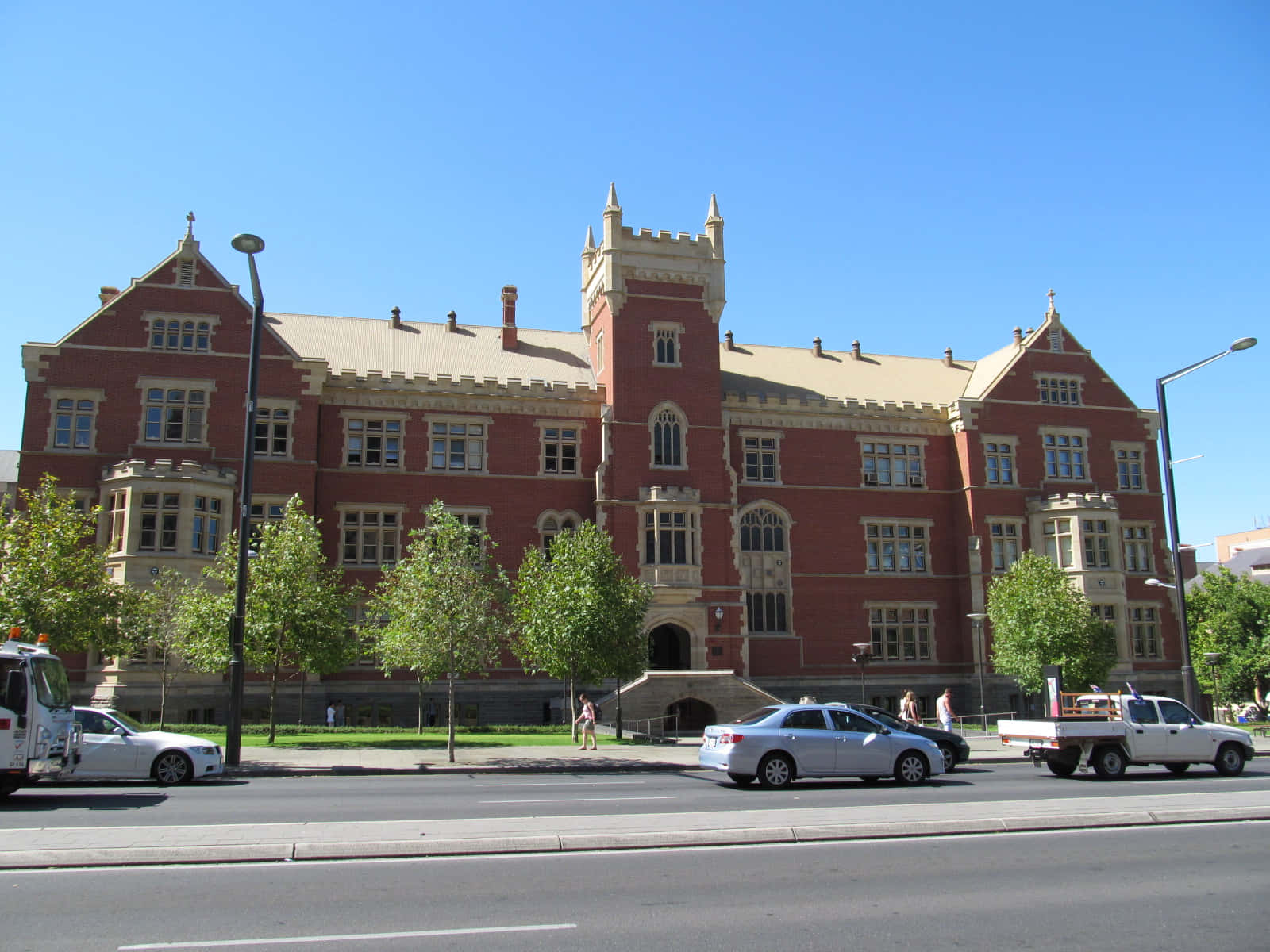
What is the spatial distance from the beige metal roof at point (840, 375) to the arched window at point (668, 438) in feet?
12.7

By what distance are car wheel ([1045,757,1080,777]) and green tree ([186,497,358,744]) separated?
1918 cm

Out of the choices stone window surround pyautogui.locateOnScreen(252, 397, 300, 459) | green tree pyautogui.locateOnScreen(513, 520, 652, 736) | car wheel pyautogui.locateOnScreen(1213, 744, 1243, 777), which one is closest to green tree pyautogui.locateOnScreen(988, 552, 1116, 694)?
car wheel pyautogui.locateOnScreen(1213, 744, 1243, 777)

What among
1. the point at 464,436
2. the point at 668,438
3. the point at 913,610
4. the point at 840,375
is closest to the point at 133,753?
the point at 464,436

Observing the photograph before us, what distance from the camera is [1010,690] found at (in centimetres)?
4431

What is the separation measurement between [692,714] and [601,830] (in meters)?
27.6

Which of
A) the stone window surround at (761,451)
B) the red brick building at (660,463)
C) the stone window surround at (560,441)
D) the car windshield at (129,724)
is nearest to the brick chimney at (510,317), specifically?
the red brick building at (660,463)

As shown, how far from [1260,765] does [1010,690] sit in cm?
1912

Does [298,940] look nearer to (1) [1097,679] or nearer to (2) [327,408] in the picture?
(2) [327,408]

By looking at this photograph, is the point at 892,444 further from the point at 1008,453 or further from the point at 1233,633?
the point at 1233,633

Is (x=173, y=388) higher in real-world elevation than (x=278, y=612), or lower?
higher

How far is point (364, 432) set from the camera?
4041cm

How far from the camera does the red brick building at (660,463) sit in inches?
1453

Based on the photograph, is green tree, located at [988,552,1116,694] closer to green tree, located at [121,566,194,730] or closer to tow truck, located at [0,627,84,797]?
green tree, located at [121,566,194,730]

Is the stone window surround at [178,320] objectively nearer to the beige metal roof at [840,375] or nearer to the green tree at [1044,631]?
the beige metal roof at [840,375]
